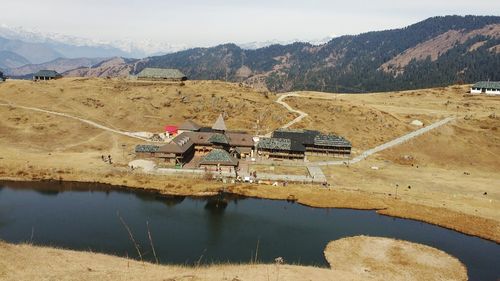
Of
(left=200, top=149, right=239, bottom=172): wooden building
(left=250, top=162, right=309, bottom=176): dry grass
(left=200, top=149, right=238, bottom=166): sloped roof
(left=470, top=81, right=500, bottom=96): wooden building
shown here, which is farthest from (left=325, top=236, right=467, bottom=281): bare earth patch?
(left=470, top=81, right=500, bottom=96): wooden building

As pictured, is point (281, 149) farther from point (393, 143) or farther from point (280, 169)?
point (393, 143)

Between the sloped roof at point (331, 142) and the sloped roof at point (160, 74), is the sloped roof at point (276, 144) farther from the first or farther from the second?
the sloped roof at point (160, 74)

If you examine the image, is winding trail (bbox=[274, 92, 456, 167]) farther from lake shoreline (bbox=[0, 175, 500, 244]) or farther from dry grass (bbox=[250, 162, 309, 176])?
lake shoreline (bbox=[0, 175, 500, 244])

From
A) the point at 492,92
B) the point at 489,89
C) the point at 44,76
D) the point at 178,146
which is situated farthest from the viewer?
the point at 489,89

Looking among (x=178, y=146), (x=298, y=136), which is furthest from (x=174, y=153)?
(x=298, y=136)

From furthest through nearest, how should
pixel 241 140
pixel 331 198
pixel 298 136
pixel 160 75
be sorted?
pixel 160 75 < pixel 298 136 < pixel 241 140 < pixel 331 198

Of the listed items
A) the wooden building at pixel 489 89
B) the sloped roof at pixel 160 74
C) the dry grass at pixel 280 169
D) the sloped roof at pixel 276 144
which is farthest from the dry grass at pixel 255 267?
the wooden building at pixel 489 89
